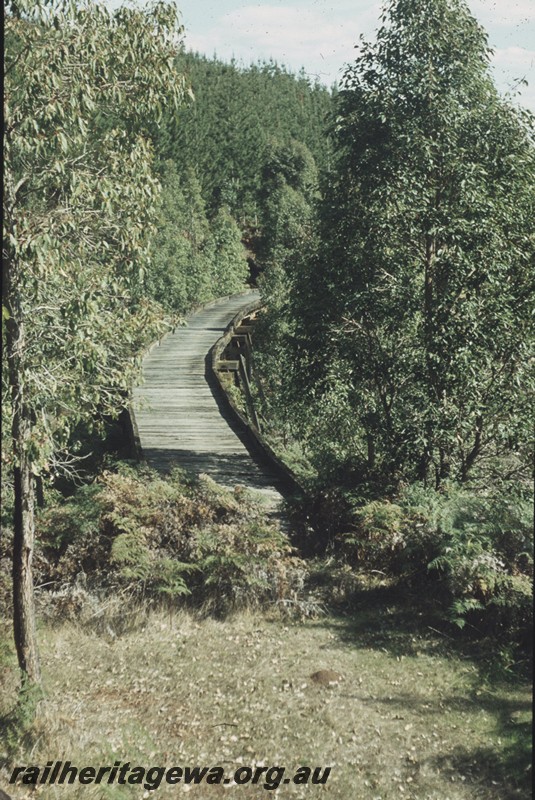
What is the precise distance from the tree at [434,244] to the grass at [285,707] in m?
3.84

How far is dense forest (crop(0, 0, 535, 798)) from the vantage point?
6875 millimetres

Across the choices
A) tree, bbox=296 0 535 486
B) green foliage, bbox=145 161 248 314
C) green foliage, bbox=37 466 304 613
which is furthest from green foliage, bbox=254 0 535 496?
green foliage, bbox=145 161 248 314

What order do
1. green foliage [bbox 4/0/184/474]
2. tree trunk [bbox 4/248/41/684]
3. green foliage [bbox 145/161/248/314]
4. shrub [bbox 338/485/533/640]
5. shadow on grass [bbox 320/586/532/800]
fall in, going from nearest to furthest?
shadow on grass [bbox 320/586/532/800] < green foliage [bbox 4/0/184/474] < tree trunk [bbox 4/248/41/684] < shrub [bbox 338/485/533/640] < green foliage [bbox 145/161/248/314]

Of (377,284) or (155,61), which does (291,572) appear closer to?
(377,284)

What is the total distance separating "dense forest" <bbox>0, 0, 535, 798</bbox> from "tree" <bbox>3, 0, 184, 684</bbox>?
3 cm

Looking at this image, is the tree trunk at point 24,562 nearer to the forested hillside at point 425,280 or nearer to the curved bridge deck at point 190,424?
the curved bridge deck at point 190,424

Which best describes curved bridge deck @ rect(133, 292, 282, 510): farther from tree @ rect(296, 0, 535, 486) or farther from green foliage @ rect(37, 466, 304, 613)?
tree @ rect(296, 0, 535, 486)

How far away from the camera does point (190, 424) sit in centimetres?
1873

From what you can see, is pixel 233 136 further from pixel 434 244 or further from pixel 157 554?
pixel 157 554

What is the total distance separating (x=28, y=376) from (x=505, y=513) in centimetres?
562

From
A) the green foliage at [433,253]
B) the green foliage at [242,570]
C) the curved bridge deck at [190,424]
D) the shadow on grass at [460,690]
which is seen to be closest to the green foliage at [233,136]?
the curved bridge deck at [190,424]

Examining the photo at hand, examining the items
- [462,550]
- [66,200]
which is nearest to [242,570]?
[462,550]

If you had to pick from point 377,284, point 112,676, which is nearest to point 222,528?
point 112,676

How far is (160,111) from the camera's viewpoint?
7434mm
